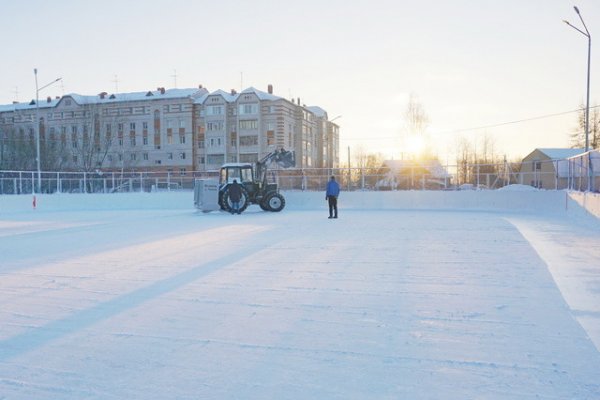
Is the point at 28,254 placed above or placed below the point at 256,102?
below

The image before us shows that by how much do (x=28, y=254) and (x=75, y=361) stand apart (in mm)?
6766

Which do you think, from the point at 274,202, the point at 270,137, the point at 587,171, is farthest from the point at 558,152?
the point at 274,202

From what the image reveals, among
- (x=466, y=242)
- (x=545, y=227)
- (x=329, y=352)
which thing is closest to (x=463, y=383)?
(x=329, y=352)

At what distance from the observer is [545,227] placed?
14211 millimetres

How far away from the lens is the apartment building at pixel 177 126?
202 ft

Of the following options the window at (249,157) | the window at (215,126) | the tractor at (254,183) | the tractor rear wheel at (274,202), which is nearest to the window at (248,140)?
the window at (249,157)

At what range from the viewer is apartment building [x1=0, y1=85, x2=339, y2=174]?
6169 centimetres

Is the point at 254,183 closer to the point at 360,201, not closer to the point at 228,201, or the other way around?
the point at 228,201

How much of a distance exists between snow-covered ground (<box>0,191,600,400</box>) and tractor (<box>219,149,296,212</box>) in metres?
10.9

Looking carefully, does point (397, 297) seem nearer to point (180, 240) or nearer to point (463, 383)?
point (463, 383)

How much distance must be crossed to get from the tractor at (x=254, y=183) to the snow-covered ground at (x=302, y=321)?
35.8 feet

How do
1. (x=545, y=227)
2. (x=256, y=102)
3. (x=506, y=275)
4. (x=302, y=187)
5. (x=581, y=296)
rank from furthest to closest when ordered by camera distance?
(x=256, y=102)
(x=302, y=187)
(x=545, y=227)
(x=506, y=275)
(x=581, y=296)

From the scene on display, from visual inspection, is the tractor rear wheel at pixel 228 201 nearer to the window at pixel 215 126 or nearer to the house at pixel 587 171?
the house at pixel 587 171

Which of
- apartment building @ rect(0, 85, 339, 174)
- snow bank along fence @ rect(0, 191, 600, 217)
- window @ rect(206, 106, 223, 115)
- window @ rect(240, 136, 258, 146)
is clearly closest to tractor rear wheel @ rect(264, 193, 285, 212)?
snow bank along fence @ rect(0, 191, 600, 217)
